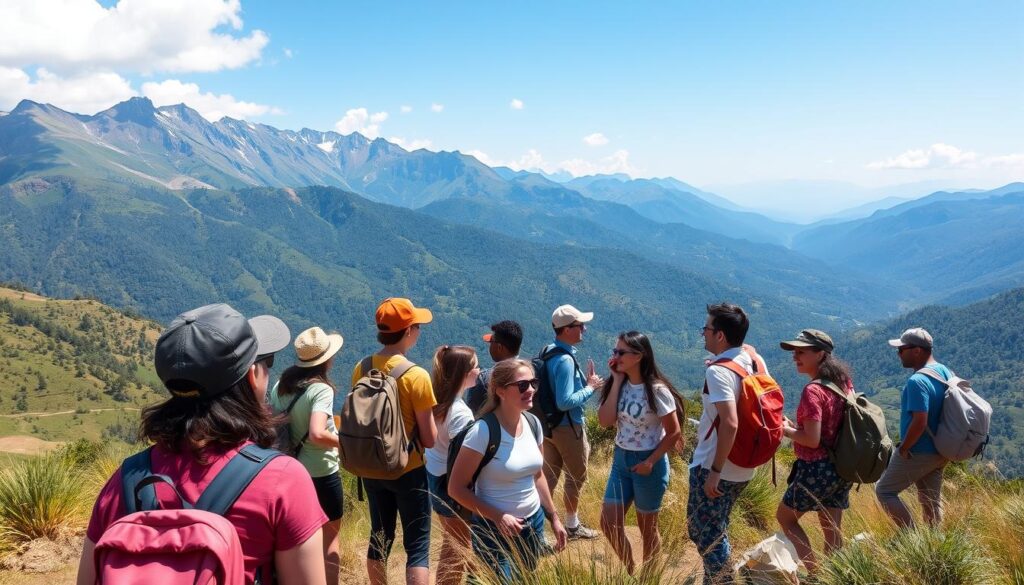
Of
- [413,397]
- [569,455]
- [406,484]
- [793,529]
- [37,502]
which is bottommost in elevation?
[37,502]

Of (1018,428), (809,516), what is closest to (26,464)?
(809,516)

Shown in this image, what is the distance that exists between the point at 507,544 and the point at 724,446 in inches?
60.3

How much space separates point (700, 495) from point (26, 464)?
6.10 m

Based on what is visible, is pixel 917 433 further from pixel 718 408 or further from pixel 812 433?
pixel 718 408

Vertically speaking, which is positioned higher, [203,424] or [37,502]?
[203,424]

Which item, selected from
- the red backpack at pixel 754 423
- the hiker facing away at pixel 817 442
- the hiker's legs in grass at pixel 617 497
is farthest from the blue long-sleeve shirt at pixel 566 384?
the hiker facing away at pixel 817 442

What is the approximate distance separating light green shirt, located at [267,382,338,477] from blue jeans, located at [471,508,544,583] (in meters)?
1.12

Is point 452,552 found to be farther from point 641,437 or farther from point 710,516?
point 710,516

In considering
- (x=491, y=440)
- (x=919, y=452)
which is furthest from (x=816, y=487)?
(x=491, y=440)

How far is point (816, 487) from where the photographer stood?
13.5 ft

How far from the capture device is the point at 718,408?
3816mm

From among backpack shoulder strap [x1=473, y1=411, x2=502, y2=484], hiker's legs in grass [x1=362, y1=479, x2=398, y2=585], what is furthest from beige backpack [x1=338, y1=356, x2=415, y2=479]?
backpack shoulder strap [x1=473, y1=411, x2=502, y2=484]

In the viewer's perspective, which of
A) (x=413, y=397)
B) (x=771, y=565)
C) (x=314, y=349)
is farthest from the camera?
(x=314, y=349)

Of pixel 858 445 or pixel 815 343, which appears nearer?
pixel 858 445
